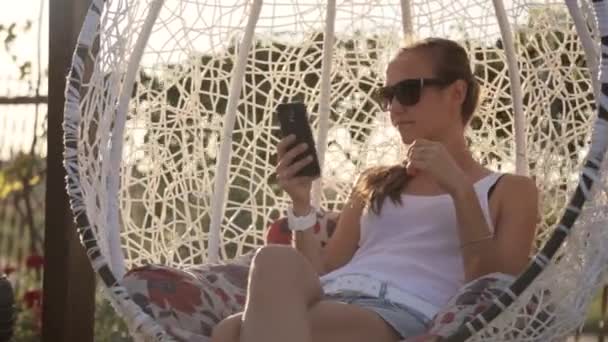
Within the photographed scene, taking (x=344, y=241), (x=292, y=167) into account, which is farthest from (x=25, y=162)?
(x=292, y=167)

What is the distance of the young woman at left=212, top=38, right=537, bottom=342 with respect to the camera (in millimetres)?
2260

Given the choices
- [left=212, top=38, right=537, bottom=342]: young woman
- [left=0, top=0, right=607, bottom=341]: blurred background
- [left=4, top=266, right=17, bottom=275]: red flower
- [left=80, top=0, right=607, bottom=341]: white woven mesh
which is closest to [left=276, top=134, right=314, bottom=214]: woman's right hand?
[left=212, top=38, right=537, bottom=342]: young woman

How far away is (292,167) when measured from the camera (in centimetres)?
258

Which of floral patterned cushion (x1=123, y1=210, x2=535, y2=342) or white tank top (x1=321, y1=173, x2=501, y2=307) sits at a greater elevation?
white tank top (x1=321, y1=173, x2=501, y2=307)

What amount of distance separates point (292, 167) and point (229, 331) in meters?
0.44

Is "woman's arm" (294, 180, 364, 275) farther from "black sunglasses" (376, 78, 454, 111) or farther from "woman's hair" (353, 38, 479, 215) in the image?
"black sunglasses" (376, 78, 454, 111)

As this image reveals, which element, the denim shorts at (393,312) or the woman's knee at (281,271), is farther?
the denim shorts at (393,312)

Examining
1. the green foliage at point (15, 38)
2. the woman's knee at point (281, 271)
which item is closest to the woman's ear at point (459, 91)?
the woman's knee at point (281, 271)

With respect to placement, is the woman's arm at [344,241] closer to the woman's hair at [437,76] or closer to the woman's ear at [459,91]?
the woman's hair at [437,76]

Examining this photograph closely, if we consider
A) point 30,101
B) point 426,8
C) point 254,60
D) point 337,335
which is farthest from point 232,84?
Answer: point 337,335

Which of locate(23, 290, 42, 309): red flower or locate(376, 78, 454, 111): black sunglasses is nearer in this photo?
locate(376, 78, 454, 111): black sunglasses

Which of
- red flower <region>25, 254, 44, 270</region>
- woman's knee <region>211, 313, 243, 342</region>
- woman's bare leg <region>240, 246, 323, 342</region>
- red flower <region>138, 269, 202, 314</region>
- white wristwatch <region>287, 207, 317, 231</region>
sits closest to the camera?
woman's bare leg <region>240, 246, 323, 342</region>

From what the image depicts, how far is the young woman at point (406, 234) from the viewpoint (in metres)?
2.26

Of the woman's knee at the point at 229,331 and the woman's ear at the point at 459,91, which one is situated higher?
the woman's ear at the point at 459,91
